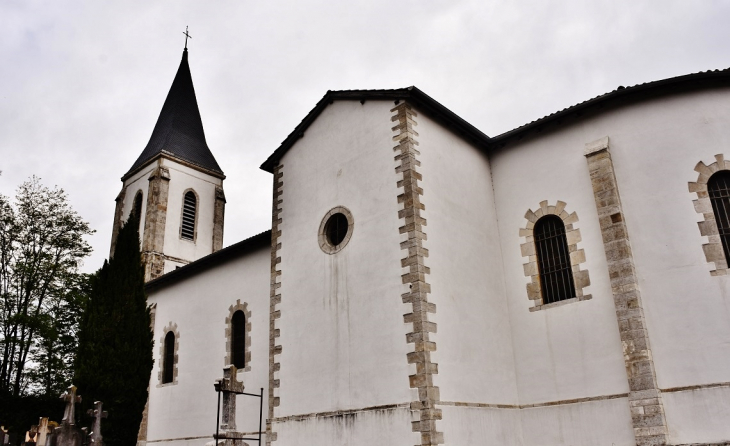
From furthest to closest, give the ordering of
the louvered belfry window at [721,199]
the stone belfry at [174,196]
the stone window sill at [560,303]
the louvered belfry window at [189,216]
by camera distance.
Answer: the louvered belfry window at [189,216] → the stone belfry at [174,196] → the stone window sill at [560,303] → the louvered belfry window at [721,199]

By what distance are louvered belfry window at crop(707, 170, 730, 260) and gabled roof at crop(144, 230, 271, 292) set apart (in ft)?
30.0

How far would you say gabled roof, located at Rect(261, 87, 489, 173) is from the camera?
36.0 feet

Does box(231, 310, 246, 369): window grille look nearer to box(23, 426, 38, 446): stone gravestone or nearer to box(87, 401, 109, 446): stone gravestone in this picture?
box(87, 401, 109, 446): stone gravestone

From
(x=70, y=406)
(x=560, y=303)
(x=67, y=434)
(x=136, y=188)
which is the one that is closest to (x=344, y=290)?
(x=560, y=303)

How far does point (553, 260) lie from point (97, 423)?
8.74 metres

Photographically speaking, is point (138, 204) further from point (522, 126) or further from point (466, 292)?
point (466, 292)

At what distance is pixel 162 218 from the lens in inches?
911

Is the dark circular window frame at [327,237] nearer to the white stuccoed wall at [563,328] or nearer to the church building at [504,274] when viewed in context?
the church building at [504,274]

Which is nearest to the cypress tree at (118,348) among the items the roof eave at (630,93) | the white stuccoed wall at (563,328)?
the white stuccoed wall at (563,328)

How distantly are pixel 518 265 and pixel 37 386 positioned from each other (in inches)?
712

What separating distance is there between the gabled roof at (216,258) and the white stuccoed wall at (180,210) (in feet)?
17.1

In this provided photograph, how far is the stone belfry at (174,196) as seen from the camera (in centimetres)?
2291

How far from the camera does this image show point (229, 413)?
371 inches

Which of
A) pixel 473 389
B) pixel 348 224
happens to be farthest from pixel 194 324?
pixel 473 389
